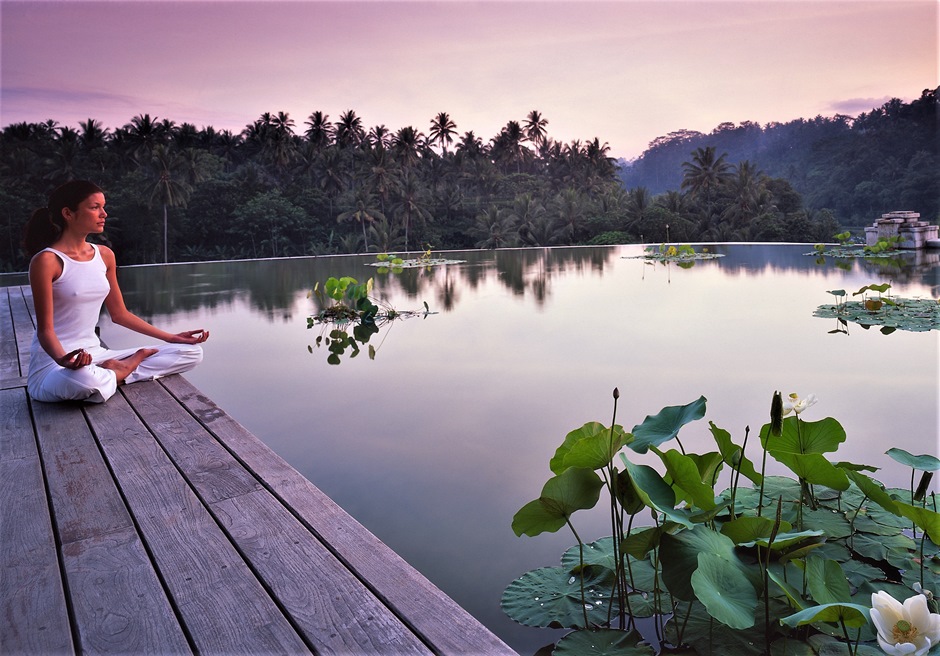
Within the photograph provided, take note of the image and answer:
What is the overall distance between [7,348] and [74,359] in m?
1.83

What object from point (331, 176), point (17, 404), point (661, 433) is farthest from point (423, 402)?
point (331, 176)

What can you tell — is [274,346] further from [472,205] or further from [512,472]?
[472,205]

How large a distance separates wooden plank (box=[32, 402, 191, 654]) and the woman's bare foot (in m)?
0.75

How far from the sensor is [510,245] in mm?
23562

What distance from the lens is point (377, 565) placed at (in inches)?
55.2

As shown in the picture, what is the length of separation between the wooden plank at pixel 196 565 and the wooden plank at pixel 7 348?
1550 mm

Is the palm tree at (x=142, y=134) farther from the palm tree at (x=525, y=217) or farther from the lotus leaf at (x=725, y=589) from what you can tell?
the lotus leaf at (x=725, y=589)

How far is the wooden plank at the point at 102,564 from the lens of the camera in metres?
1.19

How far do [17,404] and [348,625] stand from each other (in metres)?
2.23

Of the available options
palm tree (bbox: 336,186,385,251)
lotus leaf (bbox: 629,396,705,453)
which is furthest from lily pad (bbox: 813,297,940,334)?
palm tree (bbox: 336,186,385,251)

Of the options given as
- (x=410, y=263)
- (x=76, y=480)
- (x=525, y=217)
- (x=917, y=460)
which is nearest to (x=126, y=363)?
(x=76, y=480)

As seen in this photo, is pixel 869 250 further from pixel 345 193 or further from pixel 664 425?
pixel 345 193

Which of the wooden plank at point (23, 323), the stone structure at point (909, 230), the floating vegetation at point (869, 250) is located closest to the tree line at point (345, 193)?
the stone structure at point (909, 230)

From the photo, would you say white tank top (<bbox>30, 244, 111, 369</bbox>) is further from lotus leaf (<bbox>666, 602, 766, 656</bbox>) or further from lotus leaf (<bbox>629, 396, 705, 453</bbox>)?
lotus leaf (<bbox>666, 602, 766, 656</bbox>)
